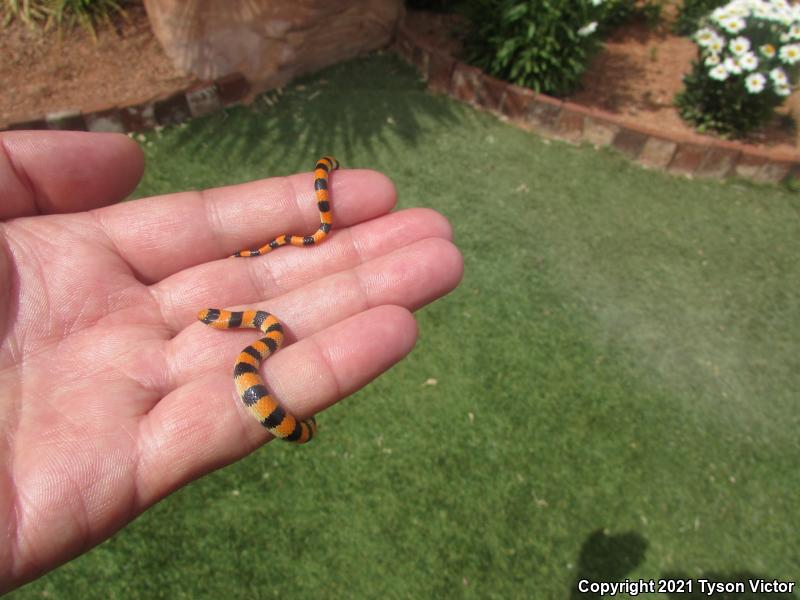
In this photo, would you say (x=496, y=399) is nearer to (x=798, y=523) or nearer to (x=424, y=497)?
(x=424, y=497)

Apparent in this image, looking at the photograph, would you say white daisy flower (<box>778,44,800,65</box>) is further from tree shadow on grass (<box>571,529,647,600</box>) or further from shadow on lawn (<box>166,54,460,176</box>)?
tree shadow on grass (<box>571,529,647,600</box>)

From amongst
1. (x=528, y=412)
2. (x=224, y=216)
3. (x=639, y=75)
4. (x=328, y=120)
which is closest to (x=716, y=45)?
(x=639, y=75)

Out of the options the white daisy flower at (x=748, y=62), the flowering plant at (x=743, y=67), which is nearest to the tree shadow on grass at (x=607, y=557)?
the flowering plant at (x=743, y=67)

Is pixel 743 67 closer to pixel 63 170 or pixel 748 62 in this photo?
pixel 748 62

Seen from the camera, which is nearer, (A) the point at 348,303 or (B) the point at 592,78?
(A) the point at 348,303

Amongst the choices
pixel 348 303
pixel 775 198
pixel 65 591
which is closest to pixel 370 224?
pixel 348 303

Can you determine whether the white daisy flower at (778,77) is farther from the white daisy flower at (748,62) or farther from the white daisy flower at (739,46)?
the white daisy flower at (739,46)
